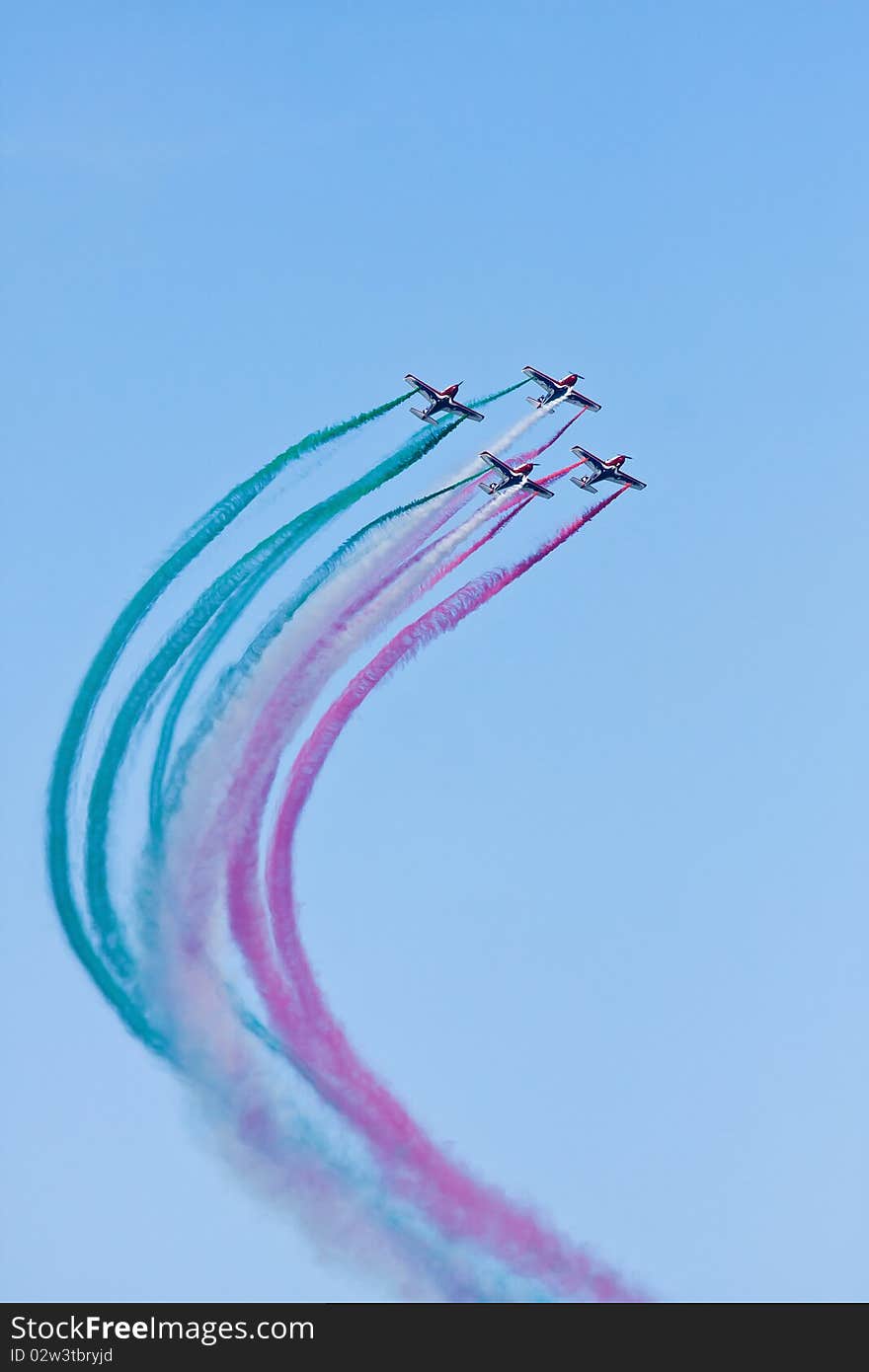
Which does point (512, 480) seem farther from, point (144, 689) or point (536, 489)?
point (144, 689)

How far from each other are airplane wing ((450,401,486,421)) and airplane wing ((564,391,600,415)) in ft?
12.6

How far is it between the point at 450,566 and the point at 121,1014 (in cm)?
1371

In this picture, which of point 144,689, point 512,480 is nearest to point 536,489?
point 512,480

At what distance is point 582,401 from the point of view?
62.9 meters

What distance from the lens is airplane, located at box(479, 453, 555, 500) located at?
59.0m

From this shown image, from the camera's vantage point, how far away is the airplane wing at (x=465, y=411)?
5928cm

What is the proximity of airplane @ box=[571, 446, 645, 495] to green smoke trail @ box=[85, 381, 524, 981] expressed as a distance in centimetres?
777

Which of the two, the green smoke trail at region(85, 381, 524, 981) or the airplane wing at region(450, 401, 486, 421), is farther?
the airplane wing at region(450, 401, 486, 421)

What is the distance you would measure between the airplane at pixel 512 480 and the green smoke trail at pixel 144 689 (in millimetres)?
A: 3267

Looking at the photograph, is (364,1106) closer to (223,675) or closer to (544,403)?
(223,675)

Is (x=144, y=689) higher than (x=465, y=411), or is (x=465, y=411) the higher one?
(x=465, y=411)

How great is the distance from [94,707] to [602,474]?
17736 mm

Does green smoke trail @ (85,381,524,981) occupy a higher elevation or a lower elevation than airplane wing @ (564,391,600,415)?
lower

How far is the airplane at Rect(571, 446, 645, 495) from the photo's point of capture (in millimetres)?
62750
